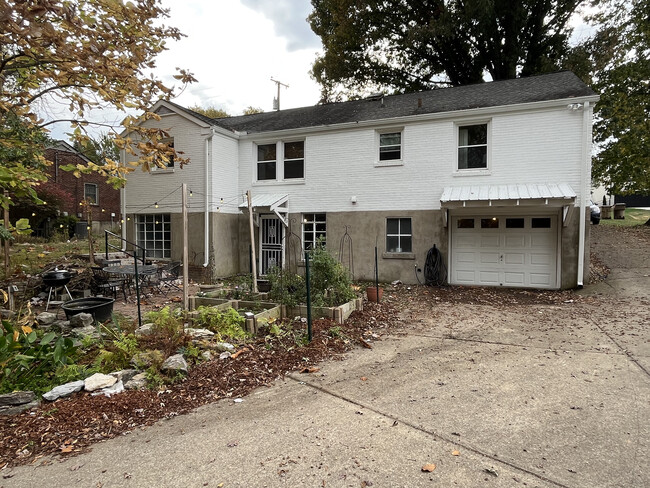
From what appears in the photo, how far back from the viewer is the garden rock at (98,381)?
419 cm

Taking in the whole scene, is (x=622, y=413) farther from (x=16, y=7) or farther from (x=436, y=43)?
A: (x=436, y=43)

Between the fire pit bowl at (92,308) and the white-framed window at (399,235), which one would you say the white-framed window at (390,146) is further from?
the fire pit bowl at (92,308)

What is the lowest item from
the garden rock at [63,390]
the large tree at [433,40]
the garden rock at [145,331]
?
the garden rock at [63,390]

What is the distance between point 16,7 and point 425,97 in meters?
12.6

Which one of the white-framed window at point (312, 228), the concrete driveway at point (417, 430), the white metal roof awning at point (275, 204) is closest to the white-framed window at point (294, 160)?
the white metal roof awning at point (275, 204)

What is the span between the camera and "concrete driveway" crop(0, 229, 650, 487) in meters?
2.84

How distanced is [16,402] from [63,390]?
40cm

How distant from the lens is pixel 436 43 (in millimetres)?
21750

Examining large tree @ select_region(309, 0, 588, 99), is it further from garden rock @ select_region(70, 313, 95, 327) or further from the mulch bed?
garden rock @ select_region(70, 313, 95, 327)

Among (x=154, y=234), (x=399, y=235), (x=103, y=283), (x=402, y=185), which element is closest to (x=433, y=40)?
(x=402, y=185)

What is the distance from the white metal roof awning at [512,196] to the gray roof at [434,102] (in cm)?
254

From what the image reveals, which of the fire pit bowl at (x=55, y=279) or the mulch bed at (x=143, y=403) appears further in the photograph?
the fire pit bowl at (x=55, y=279)

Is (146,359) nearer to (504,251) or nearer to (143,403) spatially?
(143,403)

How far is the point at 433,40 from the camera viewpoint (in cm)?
2127
